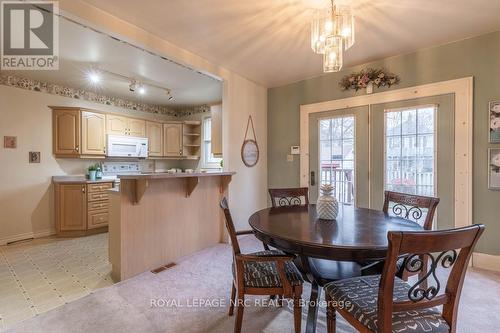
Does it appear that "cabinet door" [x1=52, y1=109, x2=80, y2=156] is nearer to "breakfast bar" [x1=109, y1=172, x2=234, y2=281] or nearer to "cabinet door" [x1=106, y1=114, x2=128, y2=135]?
"cabinet door" [x1=106, y1=114, x2=128, y2=135]

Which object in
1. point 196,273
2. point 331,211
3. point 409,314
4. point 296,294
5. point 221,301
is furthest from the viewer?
point 196,273

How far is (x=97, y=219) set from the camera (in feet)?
13.8

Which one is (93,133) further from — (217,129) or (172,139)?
(217,129)

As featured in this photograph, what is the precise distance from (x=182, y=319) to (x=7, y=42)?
3.42 meters

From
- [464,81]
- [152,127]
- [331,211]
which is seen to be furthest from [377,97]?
[152,127]

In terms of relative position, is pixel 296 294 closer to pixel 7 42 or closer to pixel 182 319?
pixel 182 319

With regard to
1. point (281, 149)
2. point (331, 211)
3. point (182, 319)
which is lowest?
point (182, 319)

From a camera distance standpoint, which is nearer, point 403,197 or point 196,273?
point 403,197

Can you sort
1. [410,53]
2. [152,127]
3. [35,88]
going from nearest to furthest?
1. [410,53]
2. [35,88]
3. [152,127]

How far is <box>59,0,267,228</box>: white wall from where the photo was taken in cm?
237

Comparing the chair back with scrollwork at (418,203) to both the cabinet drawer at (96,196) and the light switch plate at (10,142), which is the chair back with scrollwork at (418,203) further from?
the light switch plate at (10,142)

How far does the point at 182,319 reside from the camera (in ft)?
6.07

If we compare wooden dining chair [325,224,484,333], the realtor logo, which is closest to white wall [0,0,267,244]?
the realtor logo

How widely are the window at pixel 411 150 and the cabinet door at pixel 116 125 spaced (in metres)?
4.56
